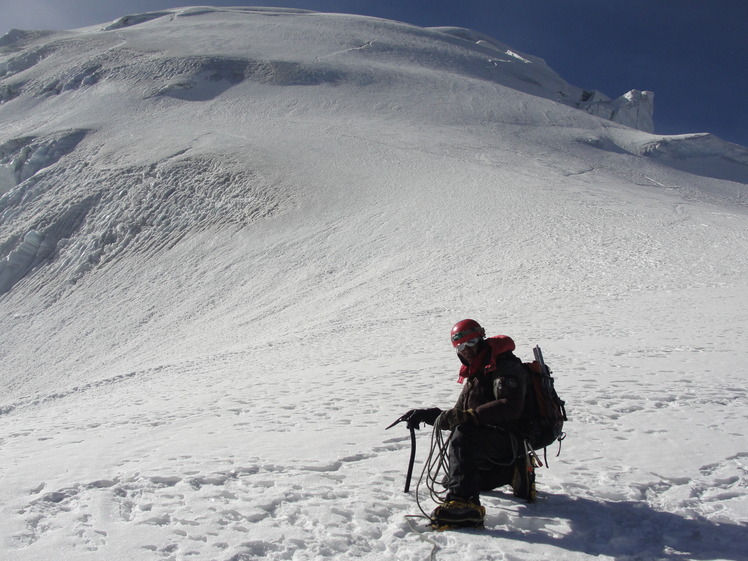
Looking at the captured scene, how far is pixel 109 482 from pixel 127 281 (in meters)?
26.0

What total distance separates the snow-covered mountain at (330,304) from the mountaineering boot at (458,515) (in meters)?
0.09

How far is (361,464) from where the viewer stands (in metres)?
5.34

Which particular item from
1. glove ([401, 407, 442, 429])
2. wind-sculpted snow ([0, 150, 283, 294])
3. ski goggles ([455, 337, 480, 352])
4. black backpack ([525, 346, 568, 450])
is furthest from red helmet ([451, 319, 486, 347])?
wind-sculpted snow ([0, 150, 283, 294])

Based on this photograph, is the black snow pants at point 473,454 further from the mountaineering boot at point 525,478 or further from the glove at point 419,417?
the glove at point 419,417

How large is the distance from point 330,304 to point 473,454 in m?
15.4

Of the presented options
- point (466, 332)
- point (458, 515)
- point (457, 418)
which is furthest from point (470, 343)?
point (458, 515)

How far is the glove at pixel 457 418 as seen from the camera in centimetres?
417

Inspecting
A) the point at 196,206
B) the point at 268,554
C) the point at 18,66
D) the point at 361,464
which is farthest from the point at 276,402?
the point at 18,66

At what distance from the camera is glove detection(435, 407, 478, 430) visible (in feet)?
13.7

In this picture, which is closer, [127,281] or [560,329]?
[560,329]

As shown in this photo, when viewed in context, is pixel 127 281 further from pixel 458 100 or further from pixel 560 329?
pixel 458 100

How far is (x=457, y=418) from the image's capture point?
417cm

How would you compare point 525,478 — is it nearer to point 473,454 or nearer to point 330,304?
point 473,454

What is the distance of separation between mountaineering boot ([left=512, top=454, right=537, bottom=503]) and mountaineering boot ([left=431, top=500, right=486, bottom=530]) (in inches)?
20.6
